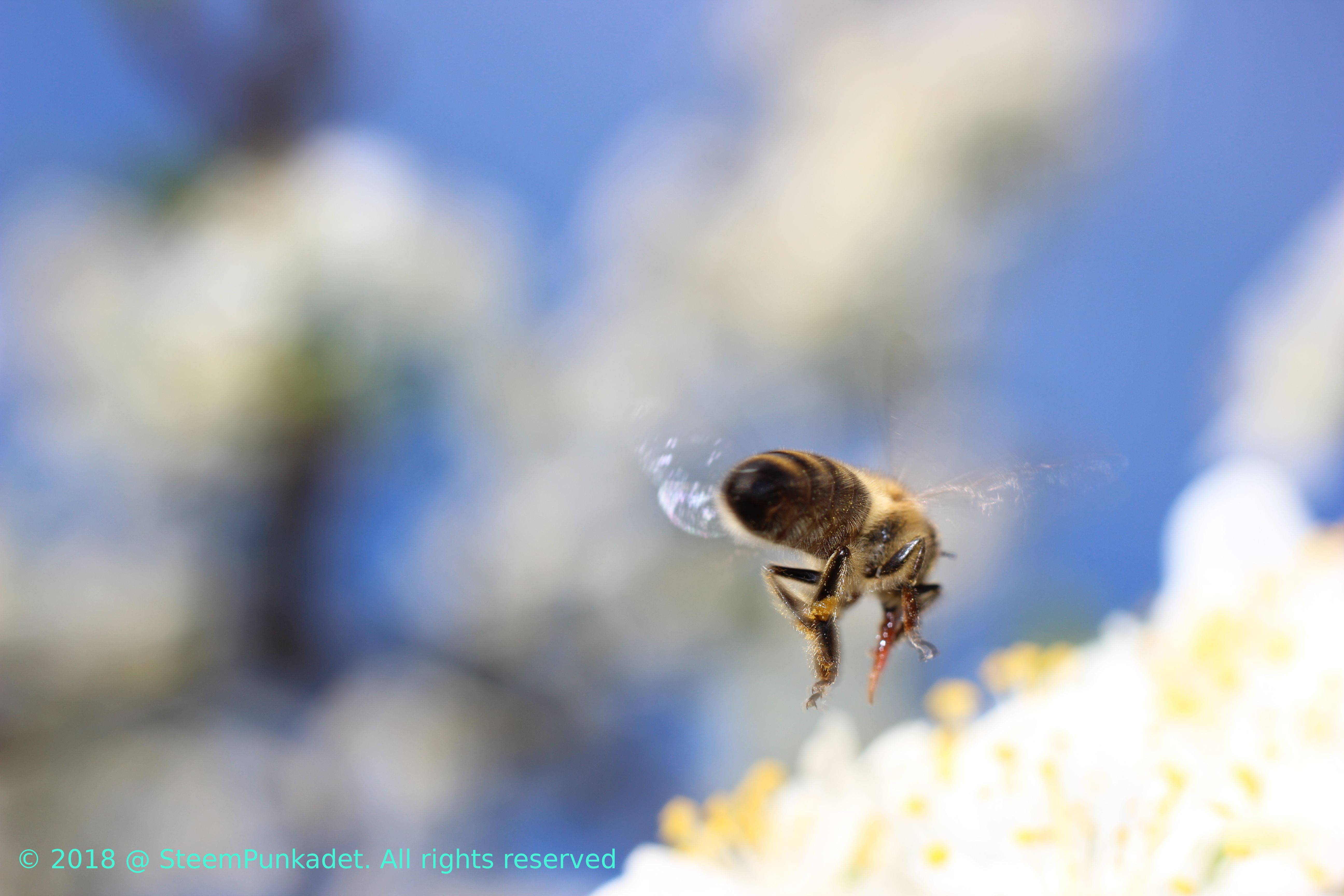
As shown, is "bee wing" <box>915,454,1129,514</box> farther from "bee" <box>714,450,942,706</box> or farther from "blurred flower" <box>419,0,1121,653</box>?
"blurred flower" <box>419,0,1121,653</box>

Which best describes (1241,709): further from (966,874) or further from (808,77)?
(808,77)

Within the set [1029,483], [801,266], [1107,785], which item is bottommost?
[1107,785]

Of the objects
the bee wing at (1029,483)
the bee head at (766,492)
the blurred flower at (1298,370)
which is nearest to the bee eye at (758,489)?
the bee head at (766,492)

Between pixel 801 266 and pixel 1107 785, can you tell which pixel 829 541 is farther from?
pixel 801 266

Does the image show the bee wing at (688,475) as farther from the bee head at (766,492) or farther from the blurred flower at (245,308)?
the blurred flower at (245,308)

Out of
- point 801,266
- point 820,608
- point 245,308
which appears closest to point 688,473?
point 820,608
